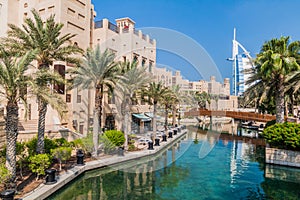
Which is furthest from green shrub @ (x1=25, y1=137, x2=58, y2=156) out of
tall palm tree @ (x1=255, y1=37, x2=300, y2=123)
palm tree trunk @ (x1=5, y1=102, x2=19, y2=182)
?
tall palm tree @ (x1=255, y1=37, x2=300, y2=123)

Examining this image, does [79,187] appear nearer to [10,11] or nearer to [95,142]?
[95,142]

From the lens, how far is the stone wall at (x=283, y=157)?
15429mm

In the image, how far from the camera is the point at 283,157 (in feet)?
52.0

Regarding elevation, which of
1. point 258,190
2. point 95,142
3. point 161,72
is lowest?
point 258,190

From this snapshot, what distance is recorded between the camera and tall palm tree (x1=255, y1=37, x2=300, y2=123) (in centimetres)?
1731

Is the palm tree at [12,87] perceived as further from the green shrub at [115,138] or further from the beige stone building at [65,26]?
the beige stone building at [65,26]

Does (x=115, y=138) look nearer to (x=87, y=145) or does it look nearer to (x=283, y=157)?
(x=87, y=145)

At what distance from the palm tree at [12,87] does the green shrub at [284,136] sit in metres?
15.8

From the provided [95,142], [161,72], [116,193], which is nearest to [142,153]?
[95,142]

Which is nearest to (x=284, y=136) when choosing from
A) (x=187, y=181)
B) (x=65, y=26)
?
(x=187, y=181)

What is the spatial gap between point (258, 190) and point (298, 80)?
11461 mm

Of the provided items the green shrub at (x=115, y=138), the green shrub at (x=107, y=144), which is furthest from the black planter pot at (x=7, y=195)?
the green shrub at (x=115, y=138)

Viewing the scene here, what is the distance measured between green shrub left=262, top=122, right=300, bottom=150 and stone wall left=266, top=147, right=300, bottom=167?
1.18ft

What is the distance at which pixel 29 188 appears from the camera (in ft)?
31.6
